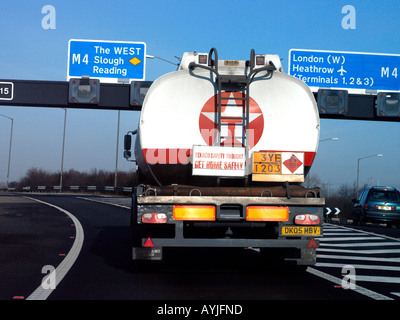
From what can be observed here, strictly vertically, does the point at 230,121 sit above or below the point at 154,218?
above

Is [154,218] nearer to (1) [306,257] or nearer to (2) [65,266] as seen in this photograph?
(1) [306,257]

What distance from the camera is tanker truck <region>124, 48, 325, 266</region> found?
8.33 meters

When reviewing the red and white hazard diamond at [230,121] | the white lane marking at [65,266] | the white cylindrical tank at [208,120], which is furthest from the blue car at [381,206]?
the red and white hazard diamond at [230,121]

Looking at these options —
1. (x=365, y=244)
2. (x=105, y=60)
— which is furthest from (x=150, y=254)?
(x=105, y=60)

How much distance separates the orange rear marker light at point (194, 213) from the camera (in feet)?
27.1

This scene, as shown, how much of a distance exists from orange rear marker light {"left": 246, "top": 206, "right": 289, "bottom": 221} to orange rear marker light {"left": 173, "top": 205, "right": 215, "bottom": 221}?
519 millimetres

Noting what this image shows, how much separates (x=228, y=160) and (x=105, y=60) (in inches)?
659

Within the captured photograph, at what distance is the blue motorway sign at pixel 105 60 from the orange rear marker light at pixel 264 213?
16574 mm

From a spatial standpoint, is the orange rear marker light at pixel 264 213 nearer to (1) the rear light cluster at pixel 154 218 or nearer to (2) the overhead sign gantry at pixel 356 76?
(1) the rear light cluster at pixel 154 218

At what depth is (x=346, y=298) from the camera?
7273 millimetres

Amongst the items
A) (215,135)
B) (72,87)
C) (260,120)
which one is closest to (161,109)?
(215,135)

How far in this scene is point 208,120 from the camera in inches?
346
